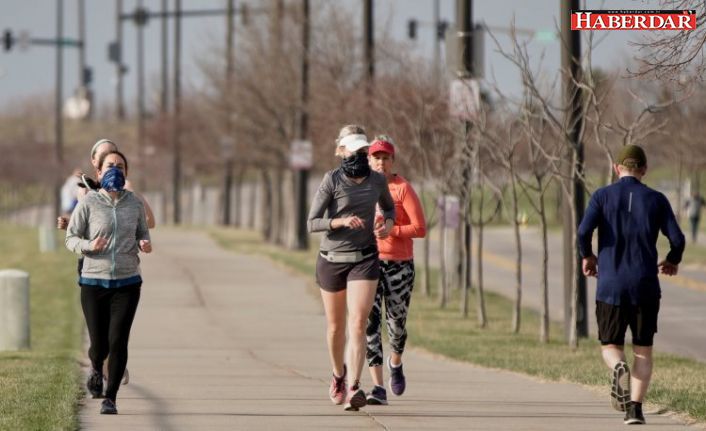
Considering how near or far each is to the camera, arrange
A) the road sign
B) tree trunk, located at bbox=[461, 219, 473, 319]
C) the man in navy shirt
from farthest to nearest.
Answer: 1. the road sign
2. tree trunk, located at bbox=[461, 219, 473, 319]
3. the man in navy shirt

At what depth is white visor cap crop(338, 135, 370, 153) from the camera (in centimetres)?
1134

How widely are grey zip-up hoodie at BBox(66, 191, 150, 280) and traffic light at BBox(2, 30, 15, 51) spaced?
40.4 m

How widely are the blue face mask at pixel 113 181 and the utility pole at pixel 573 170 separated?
6858 mm

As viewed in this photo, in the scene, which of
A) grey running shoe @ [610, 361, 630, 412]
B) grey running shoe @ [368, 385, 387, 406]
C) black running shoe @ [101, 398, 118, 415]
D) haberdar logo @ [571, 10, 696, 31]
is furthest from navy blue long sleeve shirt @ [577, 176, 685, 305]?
black running shoe @ [101, 398, 118, 415]

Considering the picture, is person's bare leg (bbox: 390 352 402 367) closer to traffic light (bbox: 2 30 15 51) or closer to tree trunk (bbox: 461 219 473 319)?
tree trunk (bbox: 461 219 473 319)

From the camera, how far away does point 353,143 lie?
11344 millimetres

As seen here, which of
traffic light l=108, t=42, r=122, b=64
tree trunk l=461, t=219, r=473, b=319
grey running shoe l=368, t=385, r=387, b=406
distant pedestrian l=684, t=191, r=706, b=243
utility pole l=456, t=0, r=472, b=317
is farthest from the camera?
traffic light l=108, t=42, r=122, b=64

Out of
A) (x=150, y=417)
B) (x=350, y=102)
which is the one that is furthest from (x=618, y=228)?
(x=350, y=102)

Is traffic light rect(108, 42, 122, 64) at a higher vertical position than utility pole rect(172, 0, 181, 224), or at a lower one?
higher

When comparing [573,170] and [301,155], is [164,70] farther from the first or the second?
[573,170]

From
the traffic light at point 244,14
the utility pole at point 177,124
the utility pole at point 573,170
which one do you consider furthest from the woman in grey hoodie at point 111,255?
the utility pole at point 177,124

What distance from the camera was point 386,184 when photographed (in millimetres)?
11594

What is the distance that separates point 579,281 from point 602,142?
8.28 feet

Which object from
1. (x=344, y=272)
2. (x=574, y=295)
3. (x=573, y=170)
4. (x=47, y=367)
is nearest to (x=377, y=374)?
(x=344, y=272)
